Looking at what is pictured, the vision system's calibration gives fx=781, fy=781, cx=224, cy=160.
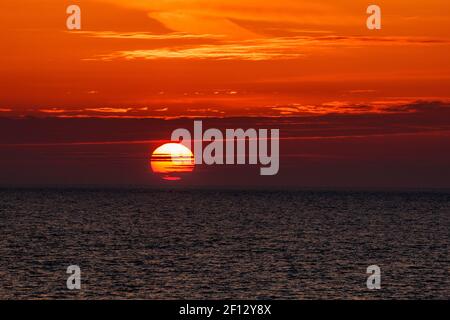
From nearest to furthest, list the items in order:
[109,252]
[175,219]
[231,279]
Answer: [231,279] → [109,252] → [175,219]

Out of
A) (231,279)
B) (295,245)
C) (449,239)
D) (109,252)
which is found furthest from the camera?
(449,239)

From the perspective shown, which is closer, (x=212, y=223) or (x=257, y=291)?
(x=257, y=291)

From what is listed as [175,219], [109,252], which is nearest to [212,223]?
[175,219]

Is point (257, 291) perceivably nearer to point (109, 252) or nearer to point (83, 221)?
point (109, 252)

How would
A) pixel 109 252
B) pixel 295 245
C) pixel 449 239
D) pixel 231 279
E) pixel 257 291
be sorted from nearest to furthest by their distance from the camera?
pixel 257 291 → pixel 231 279 → pixel 109 252 → pixel 295 245 → pixel 449 239

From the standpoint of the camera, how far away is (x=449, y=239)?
120188mm
